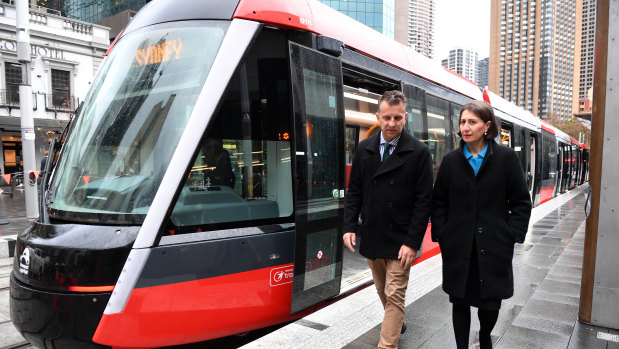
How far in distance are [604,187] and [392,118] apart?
6.50 ft

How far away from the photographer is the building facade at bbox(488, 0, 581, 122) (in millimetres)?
104438

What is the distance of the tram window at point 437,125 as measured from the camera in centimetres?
673

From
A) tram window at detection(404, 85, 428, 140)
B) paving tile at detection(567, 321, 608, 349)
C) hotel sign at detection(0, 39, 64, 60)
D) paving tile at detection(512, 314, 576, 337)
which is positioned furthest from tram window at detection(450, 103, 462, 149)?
hotel sign at detection(0, 39, 64, 60)

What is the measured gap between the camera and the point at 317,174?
406 centimetres

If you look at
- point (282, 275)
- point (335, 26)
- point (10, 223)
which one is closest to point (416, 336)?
point (282, 275)

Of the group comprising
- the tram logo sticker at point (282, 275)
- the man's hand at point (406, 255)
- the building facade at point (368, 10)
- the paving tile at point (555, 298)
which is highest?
the building facade at point (368, 10)

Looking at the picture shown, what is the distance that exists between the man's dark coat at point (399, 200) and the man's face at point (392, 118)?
83 mm

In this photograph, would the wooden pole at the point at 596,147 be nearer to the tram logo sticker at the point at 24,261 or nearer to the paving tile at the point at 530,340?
the paving tile at the point at 530,340

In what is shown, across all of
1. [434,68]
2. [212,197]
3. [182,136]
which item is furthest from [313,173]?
[434,68]

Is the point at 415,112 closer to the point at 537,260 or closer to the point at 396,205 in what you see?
the point at 537,260

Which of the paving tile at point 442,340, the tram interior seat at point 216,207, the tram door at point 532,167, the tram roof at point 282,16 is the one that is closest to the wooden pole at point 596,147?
the paving tile at point 442,340

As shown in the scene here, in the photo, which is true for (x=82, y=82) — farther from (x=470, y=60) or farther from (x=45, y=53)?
(x=470, y=60)

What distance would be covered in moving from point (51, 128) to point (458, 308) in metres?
28.3

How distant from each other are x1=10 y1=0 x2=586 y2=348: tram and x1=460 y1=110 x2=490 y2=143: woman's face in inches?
60.8
